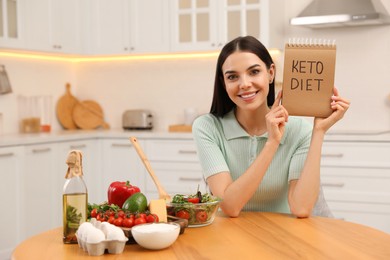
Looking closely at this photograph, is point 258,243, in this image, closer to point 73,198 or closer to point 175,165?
point 73,198

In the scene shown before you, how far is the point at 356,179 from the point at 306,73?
2.34m

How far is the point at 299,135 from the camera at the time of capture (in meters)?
2.43

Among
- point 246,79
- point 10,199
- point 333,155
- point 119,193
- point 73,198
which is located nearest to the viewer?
point 73,198

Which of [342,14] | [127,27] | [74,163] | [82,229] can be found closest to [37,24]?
[127,27]

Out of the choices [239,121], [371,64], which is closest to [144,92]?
[371,64]

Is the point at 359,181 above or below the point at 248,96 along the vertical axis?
below

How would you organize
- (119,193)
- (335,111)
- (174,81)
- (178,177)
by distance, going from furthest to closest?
1. (174,81)
2. (178,177)
3. (335,111)
4. (119,193)

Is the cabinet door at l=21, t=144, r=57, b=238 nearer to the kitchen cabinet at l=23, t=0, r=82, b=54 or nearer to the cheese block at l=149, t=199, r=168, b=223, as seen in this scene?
the kitchen cabinet at l=23, t=0, r=82, b=54

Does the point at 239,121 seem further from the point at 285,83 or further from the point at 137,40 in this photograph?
the point at 137,40

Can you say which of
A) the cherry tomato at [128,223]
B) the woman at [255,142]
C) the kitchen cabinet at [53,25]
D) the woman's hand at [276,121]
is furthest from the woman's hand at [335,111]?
the kitchen cabinet at [53,25]

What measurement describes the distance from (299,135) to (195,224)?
2.15 ft

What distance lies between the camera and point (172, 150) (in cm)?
479

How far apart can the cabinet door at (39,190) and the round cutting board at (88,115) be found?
3.12 ft

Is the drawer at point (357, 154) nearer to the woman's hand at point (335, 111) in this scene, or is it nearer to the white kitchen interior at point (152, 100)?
the white kitchen interior at point (152, 100)
